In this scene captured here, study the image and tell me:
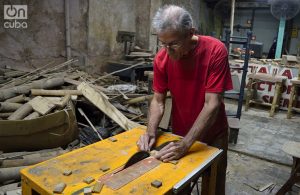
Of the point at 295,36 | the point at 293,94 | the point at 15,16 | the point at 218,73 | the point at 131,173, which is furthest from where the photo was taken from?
the point at 295,36

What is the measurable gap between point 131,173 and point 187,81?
80cm

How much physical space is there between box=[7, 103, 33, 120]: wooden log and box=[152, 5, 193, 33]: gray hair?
2262 millimetres

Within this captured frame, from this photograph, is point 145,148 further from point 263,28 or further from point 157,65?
point 263,28

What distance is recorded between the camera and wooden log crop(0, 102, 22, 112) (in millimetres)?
3233

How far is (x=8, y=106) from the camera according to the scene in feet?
10.7

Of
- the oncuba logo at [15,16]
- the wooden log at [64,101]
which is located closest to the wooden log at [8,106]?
the wooden log at [64,101]

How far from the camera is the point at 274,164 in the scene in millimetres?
3670

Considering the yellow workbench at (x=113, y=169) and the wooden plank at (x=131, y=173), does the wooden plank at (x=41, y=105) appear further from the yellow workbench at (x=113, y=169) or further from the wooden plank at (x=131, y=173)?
the wooden plank at (x=131, y=173)

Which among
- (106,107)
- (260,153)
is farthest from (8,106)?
(260,153)

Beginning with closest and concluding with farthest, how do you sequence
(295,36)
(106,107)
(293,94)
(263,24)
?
(106,107) < (293,94) < (295,36) < (263,24)

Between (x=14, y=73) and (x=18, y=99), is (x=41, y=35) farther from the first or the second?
(x=18, y=99)

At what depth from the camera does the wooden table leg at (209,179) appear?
1.59 metres

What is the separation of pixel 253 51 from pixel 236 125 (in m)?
4.50

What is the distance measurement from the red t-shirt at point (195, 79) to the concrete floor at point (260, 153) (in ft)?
4.15
